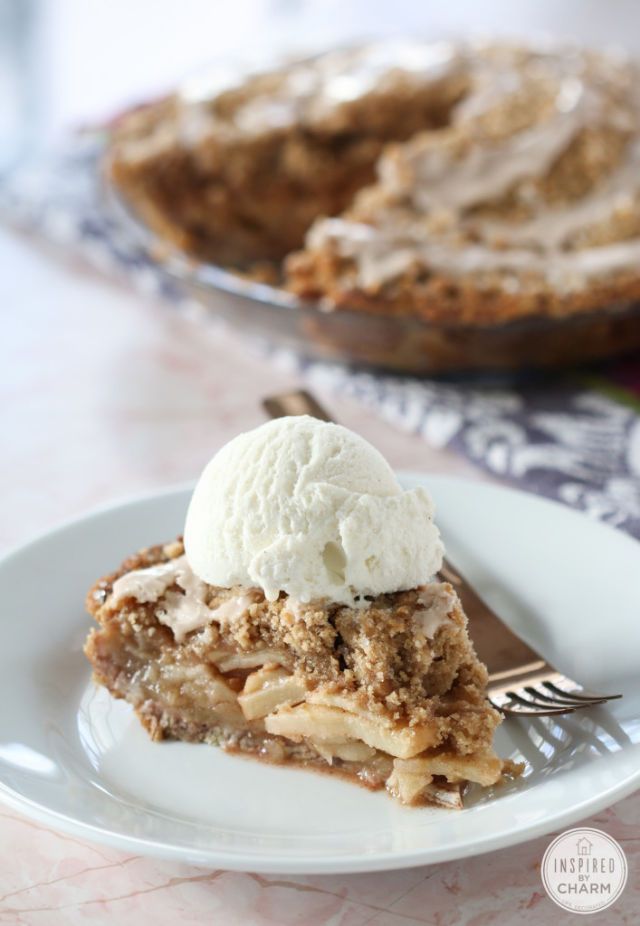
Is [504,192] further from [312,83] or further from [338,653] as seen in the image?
[338,653]

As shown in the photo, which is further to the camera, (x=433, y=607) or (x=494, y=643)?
(x=494, y=643)

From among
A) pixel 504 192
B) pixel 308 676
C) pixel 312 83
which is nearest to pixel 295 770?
pixel 308 676

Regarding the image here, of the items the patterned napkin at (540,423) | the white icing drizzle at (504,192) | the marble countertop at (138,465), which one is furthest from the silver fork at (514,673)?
the white icing drizzle at (504,192)

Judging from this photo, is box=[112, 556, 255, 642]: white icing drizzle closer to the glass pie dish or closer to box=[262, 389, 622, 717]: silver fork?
box=[262, 389, 622, 717]: silver fork

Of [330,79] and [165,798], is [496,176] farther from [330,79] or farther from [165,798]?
[165,798]

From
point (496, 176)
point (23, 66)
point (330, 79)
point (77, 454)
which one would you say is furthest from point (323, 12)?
point (77, 454)

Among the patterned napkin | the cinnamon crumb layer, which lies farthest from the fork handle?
the patterned napkin
